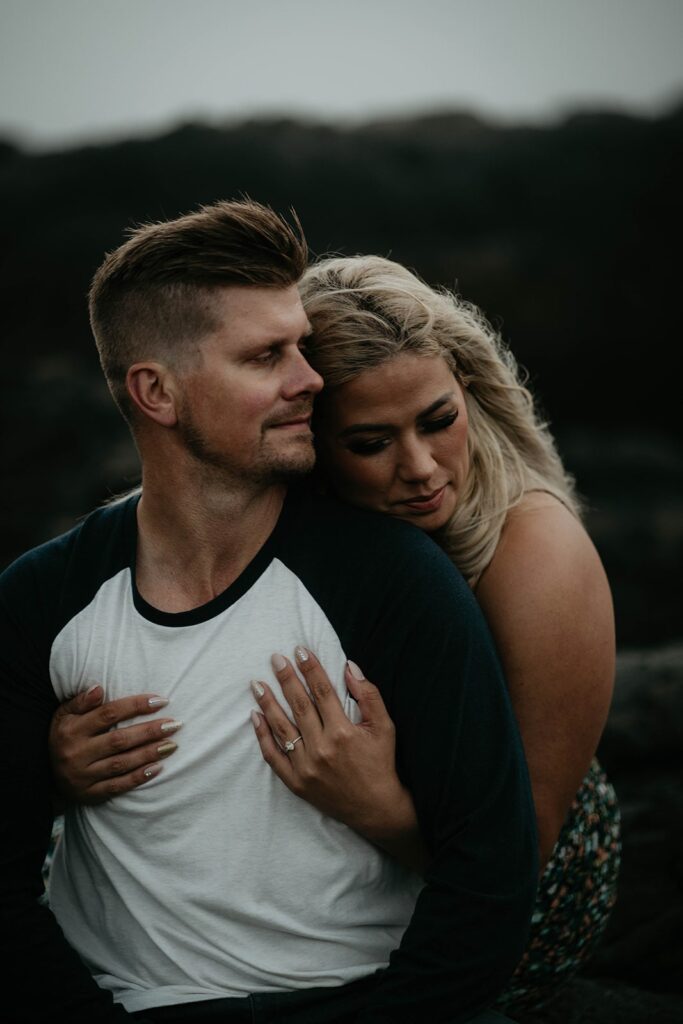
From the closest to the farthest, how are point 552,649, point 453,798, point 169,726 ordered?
1. point 453,798
2. point 169,726
3. point 552,649

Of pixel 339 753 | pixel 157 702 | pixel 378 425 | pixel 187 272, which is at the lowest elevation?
pixel 339 753

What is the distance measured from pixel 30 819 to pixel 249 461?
3.08 ft

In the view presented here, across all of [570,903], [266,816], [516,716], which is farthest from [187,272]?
[570,903]

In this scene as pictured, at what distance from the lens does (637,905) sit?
13.2 feet

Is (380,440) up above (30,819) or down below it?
above

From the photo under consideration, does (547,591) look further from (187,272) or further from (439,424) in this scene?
(187,272)

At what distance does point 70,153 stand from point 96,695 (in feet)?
41.2

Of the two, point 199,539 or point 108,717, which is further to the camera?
point 199,539

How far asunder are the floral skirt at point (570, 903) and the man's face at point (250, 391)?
1.31 metres

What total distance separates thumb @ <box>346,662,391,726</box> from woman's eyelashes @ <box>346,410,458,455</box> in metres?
0.62

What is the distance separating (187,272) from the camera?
2395 millimetres

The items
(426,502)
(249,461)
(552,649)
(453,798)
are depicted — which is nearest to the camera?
(453,798)

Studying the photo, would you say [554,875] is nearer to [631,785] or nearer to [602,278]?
[631,785]

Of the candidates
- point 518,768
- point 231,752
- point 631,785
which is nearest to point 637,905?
point 631,785
